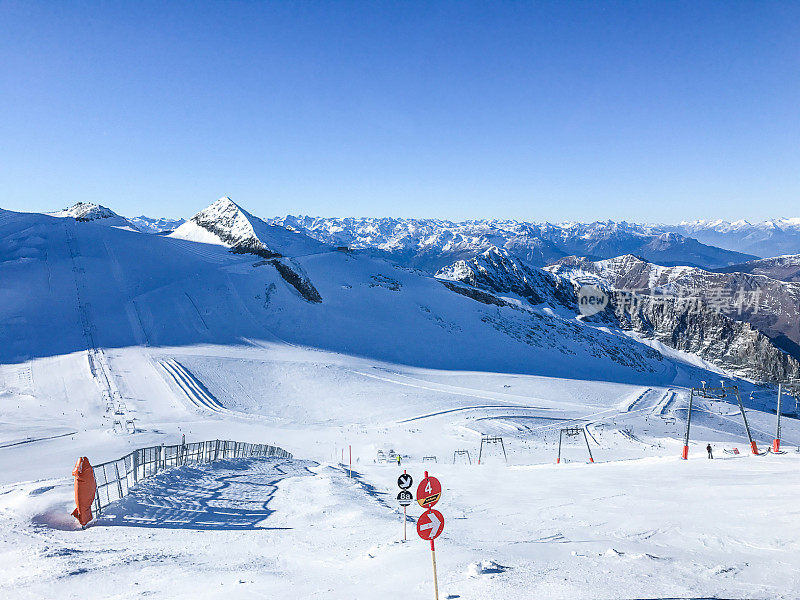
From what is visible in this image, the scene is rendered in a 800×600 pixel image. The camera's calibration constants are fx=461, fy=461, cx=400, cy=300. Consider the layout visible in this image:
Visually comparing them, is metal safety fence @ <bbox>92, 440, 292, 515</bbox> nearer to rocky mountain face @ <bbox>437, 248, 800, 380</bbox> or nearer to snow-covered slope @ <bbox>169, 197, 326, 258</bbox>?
snow-covered slope @ <bbox>169, 197, 326, 258</bbox>

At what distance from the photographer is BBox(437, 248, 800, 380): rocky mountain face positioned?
157 meters

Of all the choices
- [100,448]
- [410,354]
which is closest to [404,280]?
[410,354]

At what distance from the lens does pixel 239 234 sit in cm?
8731

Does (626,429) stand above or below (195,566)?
below

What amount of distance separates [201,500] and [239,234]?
79.9 metres

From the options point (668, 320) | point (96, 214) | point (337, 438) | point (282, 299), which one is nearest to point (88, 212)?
point (96, 214)

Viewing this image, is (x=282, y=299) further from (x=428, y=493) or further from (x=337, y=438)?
(x=428, y=493)

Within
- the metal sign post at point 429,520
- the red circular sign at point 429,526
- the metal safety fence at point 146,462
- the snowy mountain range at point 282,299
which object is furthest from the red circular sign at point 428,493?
the snowy mountain range at point 282,299

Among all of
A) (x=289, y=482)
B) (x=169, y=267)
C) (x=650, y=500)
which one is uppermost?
(x=169, y=267)

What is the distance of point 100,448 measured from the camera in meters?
22.9

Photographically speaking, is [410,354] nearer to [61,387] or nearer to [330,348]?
[330,348]

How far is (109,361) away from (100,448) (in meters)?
20.6

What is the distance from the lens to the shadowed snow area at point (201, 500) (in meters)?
11.6

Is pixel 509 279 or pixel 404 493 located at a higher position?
pixel 509 279
